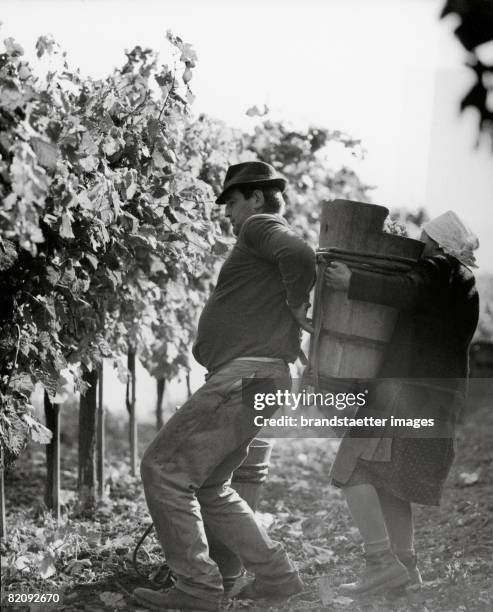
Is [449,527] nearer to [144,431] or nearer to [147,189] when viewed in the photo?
[147,189]

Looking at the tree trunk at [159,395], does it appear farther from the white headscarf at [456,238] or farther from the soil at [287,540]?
the white headscarf at [456,238]

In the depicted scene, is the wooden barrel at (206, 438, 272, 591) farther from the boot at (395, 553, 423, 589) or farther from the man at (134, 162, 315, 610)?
the boot at (395, 553, 423, 589)

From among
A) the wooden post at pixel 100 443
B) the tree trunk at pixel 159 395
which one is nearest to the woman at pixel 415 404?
the wooden post at pixel 100 443

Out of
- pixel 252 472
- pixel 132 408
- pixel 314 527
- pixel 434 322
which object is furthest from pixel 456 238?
pixel 132 408

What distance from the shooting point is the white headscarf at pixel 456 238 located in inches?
154

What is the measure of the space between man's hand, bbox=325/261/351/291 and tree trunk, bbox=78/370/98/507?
86.9 inches

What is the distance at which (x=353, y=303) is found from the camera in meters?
3.73

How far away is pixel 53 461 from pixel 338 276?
232 centimetres

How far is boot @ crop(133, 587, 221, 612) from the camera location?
3529mm

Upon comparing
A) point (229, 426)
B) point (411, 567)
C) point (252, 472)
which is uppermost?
point (229, 426)

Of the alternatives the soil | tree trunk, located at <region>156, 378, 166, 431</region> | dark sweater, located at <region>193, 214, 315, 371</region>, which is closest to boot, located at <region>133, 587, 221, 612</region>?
the soil

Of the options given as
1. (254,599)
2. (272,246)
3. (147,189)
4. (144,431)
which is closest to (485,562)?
(254,599)

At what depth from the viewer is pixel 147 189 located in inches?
170

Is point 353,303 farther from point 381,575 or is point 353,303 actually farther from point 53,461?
point 53,461
